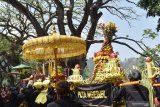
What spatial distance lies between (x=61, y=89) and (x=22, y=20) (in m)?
25.3

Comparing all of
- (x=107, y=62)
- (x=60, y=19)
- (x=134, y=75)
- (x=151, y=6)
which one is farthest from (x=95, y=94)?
(x=60, y=19)

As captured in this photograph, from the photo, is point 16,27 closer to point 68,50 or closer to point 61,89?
point 68,50

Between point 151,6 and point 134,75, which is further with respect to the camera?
point 151,6

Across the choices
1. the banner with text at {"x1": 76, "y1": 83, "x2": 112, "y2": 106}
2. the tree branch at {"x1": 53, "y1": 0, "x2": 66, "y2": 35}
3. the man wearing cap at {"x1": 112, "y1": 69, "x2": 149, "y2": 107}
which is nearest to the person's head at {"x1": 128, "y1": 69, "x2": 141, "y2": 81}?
the man wearing cap at {"x1": 112, "y1": 69, "x2": 149, "y2": 107}

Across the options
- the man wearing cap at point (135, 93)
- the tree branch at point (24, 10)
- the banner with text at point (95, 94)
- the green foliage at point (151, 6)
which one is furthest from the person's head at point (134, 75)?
the tree branch at point (24, 10)

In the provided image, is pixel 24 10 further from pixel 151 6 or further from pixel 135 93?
pixel 135 93

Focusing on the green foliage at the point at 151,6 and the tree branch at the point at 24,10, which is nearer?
the green foliage at the point at 151,6

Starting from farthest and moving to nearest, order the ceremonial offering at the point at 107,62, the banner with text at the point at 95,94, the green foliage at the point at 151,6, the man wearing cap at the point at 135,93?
the green foliage at the point at 151,6 < the ceremonial offering at the point at 107,62 < the banner with text at the point at 95,94 < the man wearing cap at the point at 135,93

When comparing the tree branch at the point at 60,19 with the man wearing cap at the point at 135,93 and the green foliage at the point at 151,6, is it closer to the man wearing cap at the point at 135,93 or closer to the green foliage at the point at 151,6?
the green foliage at the point at 151,6

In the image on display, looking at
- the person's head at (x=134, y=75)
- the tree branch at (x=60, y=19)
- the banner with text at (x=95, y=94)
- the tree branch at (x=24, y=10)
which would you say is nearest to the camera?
the person's head at (x=134, y=75)

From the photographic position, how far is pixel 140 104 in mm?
7547

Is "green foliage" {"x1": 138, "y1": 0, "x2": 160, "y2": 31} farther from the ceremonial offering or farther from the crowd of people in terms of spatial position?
the crowd of people

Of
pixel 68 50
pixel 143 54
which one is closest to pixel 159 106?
pixel 68 50

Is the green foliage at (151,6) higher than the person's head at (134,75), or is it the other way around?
the green foliage at (151,6)
